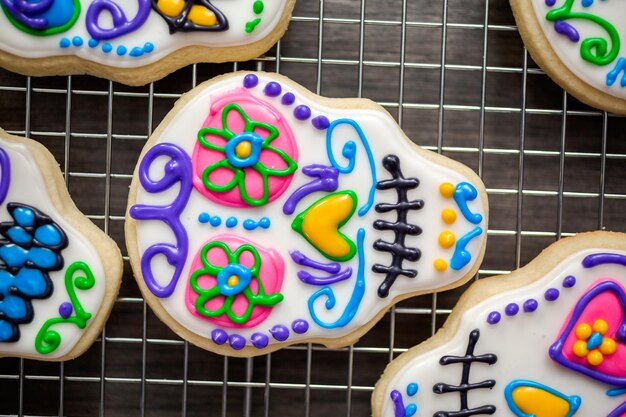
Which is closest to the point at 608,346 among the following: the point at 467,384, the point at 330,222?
the point at 467,384

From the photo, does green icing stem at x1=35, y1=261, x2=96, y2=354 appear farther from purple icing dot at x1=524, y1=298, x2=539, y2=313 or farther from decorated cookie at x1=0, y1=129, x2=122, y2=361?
purple icing dot at x1=524, y1=298, x2=539, y2=313

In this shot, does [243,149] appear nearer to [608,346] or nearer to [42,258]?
[42,258]

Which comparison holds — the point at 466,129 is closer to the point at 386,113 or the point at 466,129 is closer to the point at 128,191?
the point at 386,113

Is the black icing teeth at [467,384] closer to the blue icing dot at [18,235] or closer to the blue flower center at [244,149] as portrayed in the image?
the blue flower center at [244,149]

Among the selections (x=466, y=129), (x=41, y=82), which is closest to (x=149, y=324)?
(x=41, y=82)

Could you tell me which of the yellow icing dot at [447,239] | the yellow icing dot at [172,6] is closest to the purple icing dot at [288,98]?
the yellow icing dot at [172,6]

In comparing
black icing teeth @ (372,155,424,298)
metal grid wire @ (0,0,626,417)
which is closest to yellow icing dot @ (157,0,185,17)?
metal grid wire @ (0,0,626,417)
